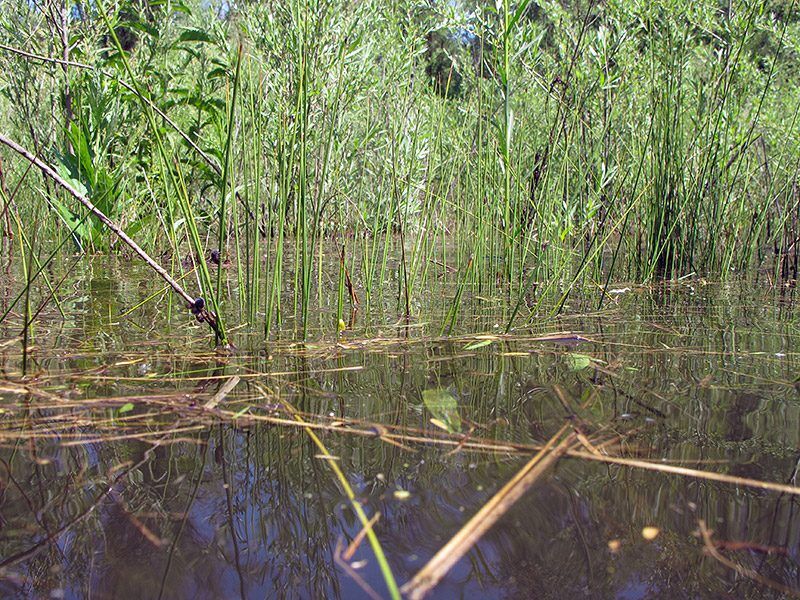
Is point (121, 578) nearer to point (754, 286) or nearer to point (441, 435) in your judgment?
point (441, 435)

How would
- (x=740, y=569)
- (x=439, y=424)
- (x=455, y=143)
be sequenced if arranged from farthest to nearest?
1. (x=455, y=143)
2. (x=439, y=424)
3. (x=740, y=569)

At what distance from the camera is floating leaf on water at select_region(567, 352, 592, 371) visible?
1.37 metres

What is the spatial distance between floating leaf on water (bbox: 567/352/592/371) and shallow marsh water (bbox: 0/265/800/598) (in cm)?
1

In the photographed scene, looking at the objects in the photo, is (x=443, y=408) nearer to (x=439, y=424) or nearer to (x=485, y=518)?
(x=439, y=424)

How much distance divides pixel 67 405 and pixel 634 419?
90cm

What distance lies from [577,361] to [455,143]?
3.21 feet

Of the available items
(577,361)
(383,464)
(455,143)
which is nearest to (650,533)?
(383,464)

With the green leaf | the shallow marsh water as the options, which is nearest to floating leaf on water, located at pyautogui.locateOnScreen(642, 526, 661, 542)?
the shallow marsh water

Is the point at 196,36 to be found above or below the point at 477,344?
above

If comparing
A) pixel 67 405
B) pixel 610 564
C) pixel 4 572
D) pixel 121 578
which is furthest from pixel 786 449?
pixel 67 405

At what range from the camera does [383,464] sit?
0.89m

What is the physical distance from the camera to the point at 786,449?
0.92 meters

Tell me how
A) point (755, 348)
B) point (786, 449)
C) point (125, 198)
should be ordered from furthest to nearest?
point (125, 198) → point (755, 348) → point (786, 449)

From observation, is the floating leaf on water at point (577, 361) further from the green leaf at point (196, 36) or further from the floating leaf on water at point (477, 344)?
the green leaf at point (196, 36)
